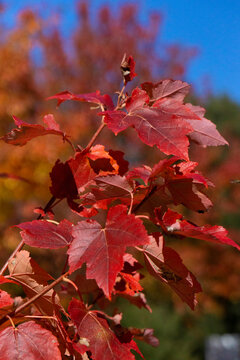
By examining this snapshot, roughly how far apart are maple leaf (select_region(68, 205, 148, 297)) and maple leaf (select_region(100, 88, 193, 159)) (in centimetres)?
10

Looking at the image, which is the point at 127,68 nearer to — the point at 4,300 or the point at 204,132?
the point at 204,132

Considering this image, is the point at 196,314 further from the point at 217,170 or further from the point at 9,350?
the point at 9,350

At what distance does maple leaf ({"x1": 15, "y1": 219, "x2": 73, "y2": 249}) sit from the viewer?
48 centimetres

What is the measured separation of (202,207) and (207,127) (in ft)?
0.49

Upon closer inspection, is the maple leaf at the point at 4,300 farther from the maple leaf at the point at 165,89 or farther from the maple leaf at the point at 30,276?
the maple leaf at the point at 165,89

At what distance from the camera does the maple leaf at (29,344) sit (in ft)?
1.55

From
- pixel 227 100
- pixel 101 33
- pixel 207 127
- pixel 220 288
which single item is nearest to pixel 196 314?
pixel 220 288

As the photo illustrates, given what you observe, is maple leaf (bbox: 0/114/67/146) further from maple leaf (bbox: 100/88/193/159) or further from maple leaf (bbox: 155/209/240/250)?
maple leaf (bbox: 155/209/240/250)

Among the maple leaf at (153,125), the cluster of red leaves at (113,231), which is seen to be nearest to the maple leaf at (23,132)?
the cluster of red leaves at (113,231)

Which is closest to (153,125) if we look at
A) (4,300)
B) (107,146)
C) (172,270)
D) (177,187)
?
(177,187)

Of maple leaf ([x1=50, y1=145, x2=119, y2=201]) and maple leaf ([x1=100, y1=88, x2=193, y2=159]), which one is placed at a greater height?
maple leaf ([x1=100, y1=88, x2=193, y2=159])

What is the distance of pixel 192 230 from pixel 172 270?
0.07 metres

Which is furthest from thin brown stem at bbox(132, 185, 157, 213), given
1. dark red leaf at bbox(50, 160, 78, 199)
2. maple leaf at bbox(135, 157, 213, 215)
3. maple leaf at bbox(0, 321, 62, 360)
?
maple leaf at bbox(0, 321, 62, 360)

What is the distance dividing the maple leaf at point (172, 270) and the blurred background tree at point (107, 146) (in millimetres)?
1946
